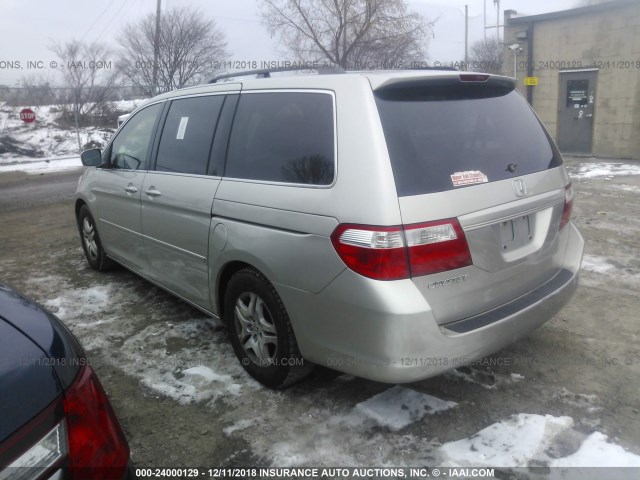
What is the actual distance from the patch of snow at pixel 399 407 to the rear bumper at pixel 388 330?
1.38 feet

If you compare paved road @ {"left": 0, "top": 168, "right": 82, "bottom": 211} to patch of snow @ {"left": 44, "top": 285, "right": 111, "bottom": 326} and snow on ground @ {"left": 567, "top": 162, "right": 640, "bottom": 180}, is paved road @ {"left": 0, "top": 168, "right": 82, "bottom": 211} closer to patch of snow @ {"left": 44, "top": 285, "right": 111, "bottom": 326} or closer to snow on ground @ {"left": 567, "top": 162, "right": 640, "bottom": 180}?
patch of snow @ {"left": 44, "top": 285, "right": 111, "bottom": 326}

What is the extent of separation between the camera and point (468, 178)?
256 centimetres

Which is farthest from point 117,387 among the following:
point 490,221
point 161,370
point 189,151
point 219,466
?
point 490,221

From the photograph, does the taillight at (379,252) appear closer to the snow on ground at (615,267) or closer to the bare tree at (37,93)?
the snow on ground at (615,267)

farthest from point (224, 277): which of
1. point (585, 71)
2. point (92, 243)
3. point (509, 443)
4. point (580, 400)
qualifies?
point (585, 71)

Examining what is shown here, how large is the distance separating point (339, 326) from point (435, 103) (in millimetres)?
1240

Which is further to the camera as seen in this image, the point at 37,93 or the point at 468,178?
the point at 37,93

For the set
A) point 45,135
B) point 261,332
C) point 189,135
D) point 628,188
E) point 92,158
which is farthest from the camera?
point 45,135

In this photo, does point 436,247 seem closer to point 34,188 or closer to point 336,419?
point 336,419

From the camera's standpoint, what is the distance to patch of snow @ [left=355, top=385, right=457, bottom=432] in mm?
2766

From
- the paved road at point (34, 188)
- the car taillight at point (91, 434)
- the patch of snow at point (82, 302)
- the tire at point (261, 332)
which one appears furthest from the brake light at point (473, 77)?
the paved road at point (34, 188)

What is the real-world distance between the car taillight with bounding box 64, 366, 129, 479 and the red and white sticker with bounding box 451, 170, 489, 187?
5.81 feet

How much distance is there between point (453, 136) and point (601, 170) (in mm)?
9671

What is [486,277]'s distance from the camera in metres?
2.53
